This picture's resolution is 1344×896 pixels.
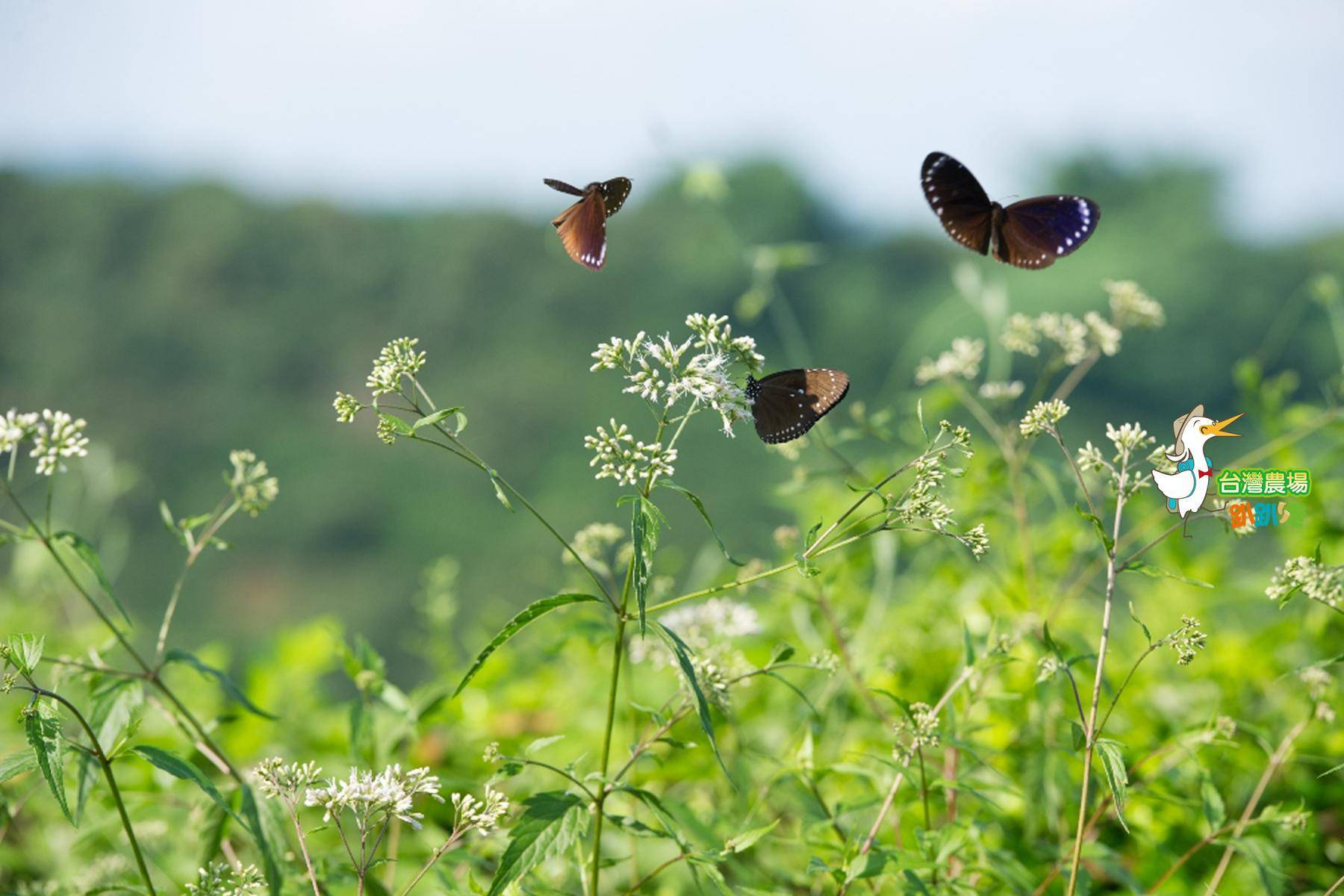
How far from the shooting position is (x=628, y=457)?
901 mm

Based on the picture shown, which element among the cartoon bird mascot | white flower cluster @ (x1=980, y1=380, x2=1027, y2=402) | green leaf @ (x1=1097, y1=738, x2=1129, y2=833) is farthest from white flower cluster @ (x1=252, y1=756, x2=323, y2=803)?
white flower cluster @ (x1=980, y1=380, x2=1027, y2=402)

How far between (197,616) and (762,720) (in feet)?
16.8

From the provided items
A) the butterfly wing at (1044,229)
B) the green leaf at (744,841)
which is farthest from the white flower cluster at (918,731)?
the butterfly wing at (1044,229)

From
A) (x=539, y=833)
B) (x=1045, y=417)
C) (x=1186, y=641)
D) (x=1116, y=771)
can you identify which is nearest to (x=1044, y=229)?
(x=1045, y=417)

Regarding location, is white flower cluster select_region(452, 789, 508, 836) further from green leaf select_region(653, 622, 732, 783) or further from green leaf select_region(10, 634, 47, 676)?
green leaf select_region(10, 634, 47, 676)

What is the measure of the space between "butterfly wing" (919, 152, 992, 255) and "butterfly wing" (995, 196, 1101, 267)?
0.02 m

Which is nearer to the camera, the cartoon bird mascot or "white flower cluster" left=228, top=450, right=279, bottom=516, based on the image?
the cartoon bird mascot

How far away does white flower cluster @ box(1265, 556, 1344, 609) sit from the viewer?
92cm

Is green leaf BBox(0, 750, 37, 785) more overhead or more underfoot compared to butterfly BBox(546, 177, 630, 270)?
more underfoot

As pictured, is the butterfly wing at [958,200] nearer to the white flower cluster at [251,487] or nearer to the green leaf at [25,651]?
the white flower cluster at [251,487]

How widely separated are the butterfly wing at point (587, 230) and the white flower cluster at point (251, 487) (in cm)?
42

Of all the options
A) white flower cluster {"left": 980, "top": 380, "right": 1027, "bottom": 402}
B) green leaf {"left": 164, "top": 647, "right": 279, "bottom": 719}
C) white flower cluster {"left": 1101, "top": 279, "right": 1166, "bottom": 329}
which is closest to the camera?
green leaf {"left": 164, "top": 647, "right": 279, "bottom": 719}

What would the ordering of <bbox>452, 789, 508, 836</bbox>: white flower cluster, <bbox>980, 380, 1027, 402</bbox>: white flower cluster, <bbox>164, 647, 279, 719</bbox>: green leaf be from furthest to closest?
<bbox>980, 380, 1027, 402</bbox>: white flower cluster
<bbox>164, 647, 279, 719</bbox>: green leaf
<bbox>452, 789, 508, 836</bbox>: white flower cluster

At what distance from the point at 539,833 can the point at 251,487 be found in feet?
1.69
